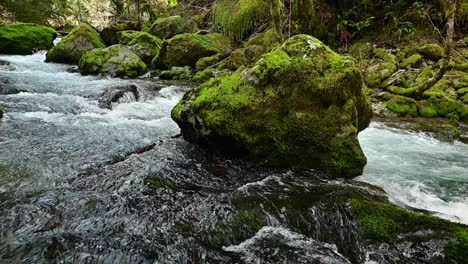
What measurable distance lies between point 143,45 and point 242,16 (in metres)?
4.40

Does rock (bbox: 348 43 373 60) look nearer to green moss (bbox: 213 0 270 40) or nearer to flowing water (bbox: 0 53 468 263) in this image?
green moss (bbox: 213 0 270 40)

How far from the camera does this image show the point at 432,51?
9.33m

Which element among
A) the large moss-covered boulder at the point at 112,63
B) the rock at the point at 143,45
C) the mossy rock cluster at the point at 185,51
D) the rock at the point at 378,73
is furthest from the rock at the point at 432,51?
the rock at the point at 143,45

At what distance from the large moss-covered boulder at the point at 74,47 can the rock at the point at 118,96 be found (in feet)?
22.6

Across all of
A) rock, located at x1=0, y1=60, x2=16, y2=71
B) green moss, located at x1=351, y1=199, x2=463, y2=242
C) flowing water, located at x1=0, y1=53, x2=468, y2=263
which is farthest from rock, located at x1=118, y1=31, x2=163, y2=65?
green moss, located at x1=351, y1=199, x2=463, y2=242

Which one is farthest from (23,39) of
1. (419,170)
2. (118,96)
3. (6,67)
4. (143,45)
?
(419,170)

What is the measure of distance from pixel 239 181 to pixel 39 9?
31.5 meters

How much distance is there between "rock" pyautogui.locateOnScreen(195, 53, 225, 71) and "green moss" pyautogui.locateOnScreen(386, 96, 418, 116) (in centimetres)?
690

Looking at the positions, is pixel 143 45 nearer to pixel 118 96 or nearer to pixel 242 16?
pixel 242 16

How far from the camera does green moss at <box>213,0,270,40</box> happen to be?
13508mm

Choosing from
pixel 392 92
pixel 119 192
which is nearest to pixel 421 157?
pixel 392 92

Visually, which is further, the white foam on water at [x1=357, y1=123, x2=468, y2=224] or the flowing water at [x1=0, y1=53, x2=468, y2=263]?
the white foam on water at [x1=357, y1=123, x2=468, y2=224]

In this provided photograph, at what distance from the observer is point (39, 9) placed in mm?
28594

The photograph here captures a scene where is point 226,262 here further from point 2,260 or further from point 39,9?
point 39,9
